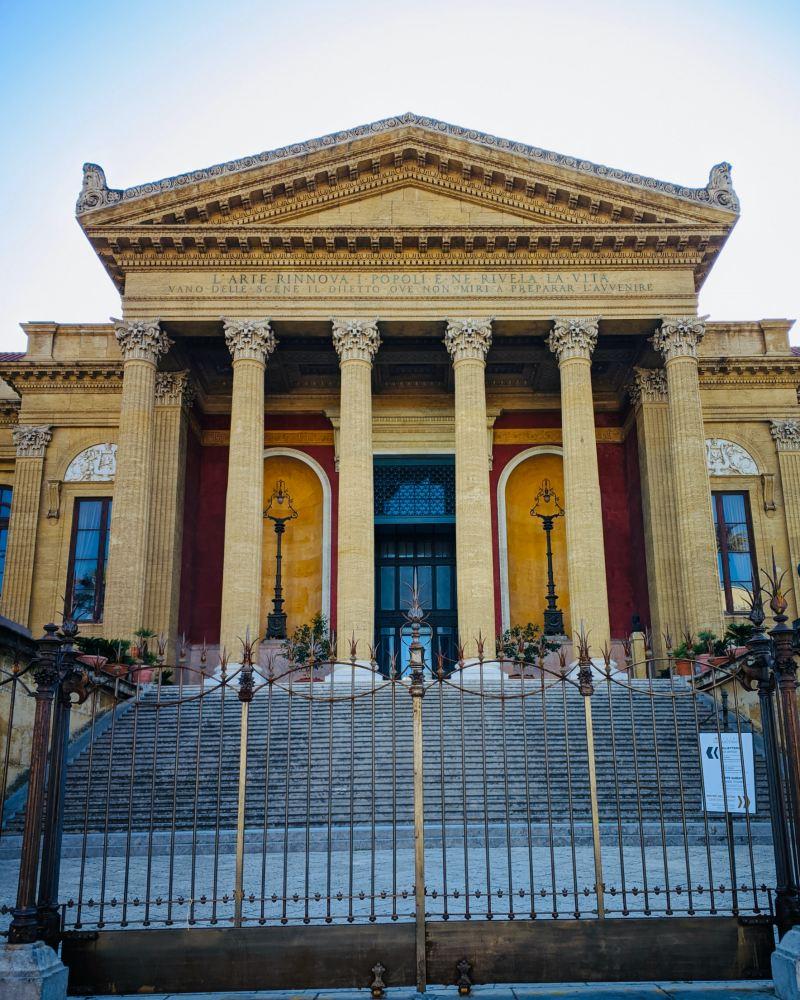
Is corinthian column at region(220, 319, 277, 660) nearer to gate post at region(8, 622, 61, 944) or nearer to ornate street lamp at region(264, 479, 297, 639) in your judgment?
ornate street lamp at region(264, 479, 297, 639)

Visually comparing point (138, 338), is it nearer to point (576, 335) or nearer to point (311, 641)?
point (311, 641)

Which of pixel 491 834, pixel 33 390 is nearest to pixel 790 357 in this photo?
pixel 491 834

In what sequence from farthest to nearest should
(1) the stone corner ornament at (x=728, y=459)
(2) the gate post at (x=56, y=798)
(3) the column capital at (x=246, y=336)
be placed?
(1) the stone corner ornament at (x=728, y=459) < (3) the column capital at (x=246, y=336) < (2) the gate post at (x=56, y=798)

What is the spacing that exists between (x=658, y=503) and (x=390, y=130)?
11056mm

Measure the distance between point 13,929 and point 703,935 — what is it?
16.2 ft

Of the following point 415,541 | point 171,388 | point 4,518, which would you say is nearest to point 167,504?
point 171,388

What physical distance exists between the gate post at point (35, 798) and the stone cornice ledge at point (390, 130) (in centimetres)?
1751

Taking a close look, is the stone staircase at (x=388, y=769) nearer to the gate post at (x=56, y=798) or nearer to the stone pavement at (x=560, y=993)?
the gate post at (x=56, y=798)

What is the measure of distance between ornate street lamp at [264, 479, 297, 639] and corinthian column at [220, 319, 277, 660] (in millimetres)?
680

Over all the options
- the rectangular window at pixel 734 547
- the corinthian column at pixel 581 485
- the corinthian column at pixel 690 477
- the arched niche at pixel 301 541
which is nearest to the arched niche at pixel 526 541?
the corinthian column at pixel 581 485

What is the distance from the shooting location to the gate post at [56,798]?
7.16 metres

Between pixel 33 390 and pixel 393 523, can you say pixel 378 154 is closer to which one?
pixel 393 523

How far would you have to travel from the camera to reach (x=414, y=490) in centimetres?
→ 2753

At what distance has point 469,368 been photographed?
23.0 metres
